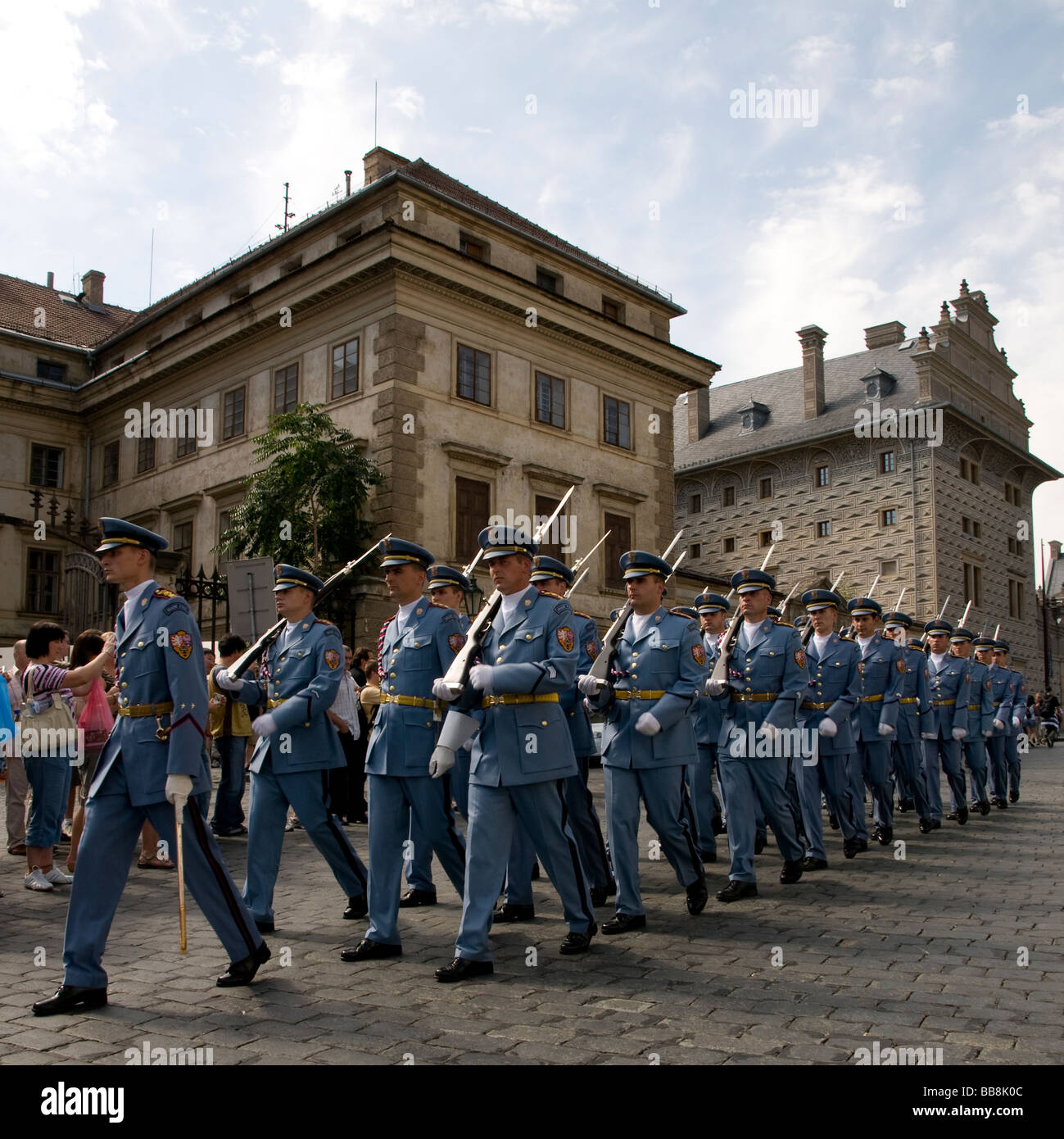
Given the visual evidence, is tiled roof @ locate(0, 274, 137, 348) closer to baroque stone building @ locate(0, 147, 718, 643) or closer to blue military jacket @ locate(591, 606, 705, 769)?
baroque stone building @ locate(0, 147, 718, 643)

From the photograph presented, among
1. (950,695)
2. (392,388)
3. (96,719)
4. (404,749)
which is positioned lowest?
(404,749)

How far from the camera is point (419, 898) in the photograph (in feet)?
26.7

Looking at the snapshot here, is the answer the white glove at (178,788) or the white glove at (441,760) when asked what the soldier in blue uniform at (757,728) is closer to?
the white glove at (441,760)

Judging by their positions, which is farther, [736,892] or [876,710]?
[876,710]

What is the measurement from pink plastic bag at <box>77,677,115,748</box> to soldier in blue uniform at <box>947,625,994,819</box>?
1017 cm

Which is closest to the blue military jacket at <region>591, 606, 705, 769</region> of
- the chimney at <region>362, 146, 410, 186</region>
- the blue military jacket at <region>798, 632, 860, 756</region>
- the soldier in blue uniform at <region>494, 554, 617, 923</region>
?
the soldier in blue uniform at <region>494, 554, 617, 923</region>

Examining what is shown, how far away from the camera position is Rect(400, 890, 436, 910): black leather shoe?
8.09 metres

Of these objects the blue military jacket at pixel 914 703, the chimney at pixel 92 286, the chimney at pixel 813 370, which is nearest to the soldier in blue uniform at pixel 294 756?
the blue military jacket at pixel 914 703

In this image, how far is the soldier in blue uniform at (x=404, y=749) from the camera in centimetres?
627

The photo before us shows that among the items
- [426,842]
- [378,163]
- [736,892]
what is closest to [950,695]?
[736,892]

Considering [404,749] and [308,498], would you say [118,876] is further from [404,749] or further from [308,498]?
[308,498]

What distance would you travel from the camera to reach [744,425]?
56500mm

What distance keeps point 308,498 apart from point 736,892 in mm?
18938

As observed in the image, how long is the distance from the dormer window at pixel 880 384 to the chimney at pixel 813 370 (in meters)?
2.50
